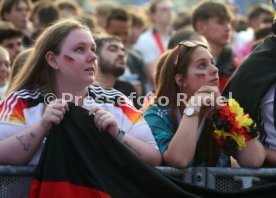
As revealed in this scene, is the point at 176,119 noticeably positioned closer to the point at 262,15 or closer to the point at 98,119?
the point at 98,119

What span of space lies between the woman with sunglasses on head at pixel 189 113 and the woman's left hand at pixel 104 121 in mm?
473

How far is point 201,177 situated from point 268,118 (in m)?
0.90

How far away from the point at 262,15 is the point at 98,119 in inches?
326

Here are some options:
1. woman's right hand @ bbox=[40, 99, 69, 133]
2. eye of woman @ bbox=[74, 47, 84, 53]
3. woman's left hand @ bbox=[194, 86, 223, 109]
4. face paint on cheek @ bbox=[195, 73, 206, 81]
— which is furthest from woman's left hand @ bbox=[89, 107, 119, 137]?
face paint on cheek @ bbox=[195, 73, 206, 81]

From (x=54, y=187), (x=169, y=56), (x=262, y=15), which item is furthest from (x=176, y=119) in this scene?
(x=262, y=15)

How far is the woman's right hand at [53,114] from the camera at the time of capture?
4680 millimetres

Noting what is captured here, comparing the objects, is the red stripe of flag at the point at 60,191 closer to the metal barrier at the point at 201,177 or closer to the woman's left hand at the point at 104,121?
the metal barrier at the point at 201,177

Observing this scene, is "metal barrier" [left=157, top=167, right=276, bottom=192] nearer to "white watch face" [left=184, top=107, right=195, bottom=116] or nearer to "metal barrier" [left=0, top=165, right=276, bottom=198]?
"metal barrier" [left=0, top=165, right=276, bottom=198]

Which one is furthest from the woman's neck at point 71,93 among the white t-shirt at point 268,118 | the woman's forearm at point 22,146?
the white t-shirt at point 268,118

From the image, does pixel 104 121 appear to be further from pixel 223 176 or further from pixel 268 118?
pixel 268 118

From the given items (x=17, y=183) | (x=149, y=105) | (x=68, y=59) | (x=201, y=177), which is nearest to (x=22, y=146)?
(x=17, y=183)

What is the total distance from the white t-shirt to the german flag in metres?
0.87

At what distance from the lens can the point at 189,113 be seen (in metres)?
5.20

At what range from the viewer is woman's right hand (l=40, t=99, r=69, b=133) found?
4.68 m
